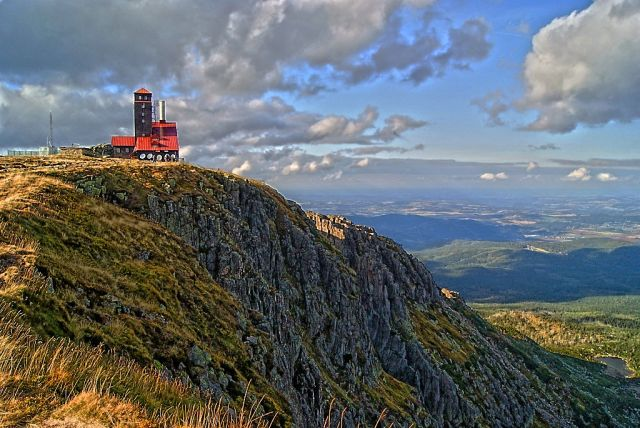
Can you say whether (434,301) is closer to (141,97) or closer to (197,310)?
(141,97)

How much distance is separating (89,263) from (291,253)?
2268 inches

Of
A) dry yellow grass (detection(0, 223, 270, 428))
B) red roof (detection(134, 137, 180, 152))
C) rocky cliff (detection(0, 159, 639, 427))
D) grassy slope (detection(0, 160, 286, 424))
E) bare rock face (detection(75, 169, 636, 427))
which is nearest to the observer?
dry yellow grass (detection(0, 223, 270, 428))

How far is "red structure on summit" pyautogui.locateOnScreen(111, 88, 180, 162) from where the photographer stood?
9000 cm

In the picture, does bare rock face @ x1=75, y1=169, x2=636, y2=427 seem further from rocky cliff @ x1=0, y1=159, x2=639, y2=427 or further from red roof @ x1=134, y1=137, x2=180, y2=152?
red roof @ x1=134, y1=137, x2=180, y2=152

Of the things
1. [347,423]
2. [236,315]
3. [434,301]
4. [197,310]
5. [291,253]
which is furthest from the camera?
[434,301]

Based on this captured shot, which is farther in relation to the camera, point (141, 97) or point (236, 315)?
point (141, 97)

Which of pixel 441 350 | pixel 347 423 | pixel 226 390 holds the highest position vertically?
pixel 226 390

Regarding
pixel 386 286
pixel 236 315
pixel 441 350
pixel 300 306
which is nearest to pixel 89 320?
pixel 236 315

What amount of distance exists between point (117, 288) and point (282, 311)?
33687 millimetres

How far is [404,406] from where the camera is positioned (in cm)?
9006

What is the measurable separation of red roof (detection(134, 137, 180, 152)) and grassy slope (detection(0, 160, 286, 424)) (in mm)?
48812

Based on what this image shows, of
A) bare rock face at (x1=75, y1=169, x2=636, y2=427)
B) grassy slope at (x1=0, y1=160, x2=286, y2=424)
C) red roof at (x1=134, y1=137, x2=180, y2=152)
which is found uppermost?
red roof at (x1=134, y1=137, x2=180, y2=152)

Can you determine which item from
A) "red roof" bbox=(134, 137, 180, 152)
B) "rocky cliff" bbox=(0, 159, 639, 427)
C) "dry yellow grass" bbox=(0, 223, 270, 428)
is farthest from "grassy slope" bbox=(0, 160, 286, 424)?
"red roof" bbox=(134, 137, 180, 152)

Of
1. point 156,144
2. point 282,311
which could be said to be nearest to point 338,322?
point 282,311
